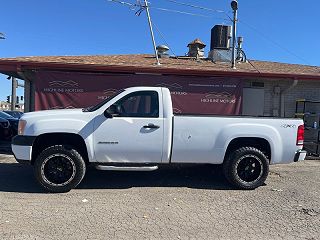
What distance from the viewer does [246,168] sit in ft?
23.1

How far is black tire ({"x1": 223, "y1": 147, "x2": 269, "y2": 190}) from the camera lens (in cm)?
691

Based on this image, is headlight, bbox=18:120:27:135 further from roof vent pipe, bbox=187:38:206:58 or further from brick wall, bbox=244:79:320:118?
roof vent pipe, bbox=187:38:206:58

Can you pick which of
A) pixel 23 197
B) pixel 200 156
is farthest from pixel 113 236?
pixel 200 156

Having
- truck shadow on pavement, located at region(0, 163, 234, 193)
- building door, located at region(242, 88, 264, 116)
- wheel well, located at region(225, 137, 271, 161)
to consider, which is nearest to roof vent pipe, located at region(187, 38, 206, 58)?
building door, located at region(242, 88, 264, 116)

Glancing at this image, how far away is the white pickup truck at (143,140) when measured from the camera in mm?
6402

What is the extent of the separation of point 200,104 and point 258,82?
94.5 inches

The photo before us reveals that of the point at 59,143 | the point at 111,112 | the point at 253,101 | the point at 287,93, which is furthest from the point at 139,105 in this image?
the point at 287,93

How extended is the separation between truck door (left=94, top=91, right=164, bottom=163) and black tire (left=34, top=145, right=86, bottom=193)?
0.43m

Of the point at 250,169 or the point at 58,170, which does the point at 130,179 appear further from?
the point at 250,169

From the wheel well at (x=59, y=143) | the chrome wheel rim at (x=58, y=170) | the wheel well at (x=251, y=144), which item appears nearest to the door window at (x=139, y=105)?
the wheel well at (x=59, y=143)

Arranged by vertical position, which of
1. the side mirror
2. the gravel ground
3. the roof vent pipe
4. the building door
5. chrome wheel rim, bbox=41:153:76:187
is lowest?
the gravel ground

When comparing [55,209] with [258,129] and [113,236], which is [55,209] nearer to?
[113,236]

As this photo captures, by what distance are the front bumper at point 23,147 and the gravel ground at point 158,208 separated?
2.06 feet

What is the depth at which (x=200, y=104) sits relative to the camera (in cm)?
1166
